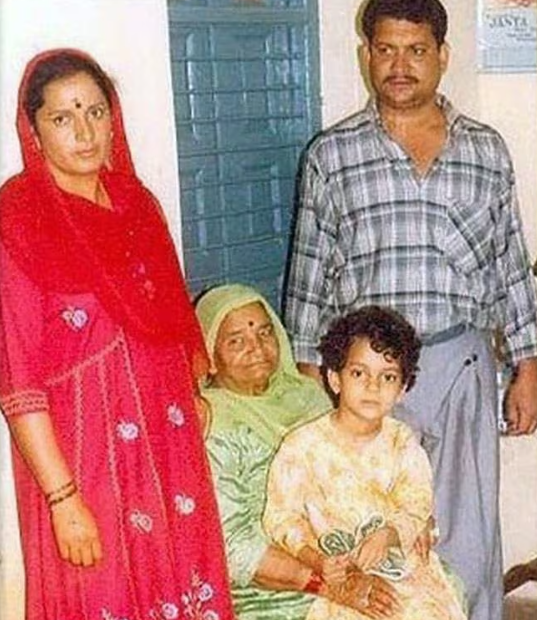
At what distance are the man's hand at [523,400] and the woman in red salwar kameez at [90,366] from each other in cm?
57

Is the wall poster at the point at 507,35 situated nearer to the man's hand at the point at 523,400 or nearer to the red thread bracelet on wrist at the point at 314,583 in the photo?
the man's hand at the point at 523,400

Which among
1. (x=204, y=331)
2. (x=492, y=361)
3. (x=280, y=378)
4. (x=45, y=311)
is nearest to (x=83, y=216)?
(x=45, y=311)

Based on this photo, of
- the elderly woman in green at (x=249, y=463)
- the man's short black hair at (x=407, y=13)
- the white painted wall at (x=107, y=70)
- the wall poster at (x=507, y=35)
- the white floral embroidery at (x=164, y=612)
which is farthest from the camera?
the wall poster at (x=507, y=35)

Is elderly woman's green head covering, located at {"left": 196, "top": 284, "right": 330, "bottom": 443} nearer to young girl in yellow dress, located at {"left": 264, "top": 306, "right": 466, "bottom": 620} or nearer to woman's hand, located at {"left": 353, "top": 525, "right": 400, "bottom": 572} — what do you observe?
young girl in yellow dress, located at {"left": 264, "top": 306, "right": 466, "bottom": 620}

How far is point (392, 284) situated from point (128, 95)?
1.48 ft

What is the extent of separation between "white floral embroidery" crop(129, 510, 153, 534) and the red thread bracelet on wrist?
231mm

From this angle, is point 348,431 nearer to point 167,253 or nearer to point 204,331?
point 204,331

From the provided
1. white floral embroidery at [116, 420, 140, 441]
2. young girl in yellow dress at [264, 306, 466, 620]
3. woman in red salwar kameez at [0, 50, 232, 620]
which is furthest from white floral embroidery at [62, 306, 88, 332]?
young girl in yellow dress at [264, 306, 466, 620]

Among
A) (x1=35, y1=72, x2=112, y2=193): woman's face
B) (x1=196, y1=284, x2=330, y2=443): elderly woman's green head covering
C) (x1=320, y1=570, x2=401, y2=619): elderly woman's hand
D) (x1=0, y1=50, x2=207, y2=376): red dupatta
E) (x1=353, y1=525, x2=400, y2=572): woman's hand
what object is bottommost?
(x1=320, y1=570, x2=401, y2=619): elderly woman's hand

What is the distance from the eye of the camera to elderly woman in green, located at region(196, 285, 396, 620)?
1563 mm

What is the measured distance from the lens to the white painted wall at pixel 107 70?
1.33 meters

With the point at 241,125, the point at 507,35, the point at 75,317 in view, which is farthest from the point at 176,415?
the point at 507,35

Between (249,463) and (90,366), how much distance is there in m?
0.28

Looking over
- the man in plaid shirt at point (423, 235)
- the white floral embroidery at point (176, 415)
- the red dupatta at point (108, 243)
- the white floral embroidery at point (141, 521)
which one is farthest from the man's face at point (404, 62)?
the white floral embroidery at point (141, 521)
